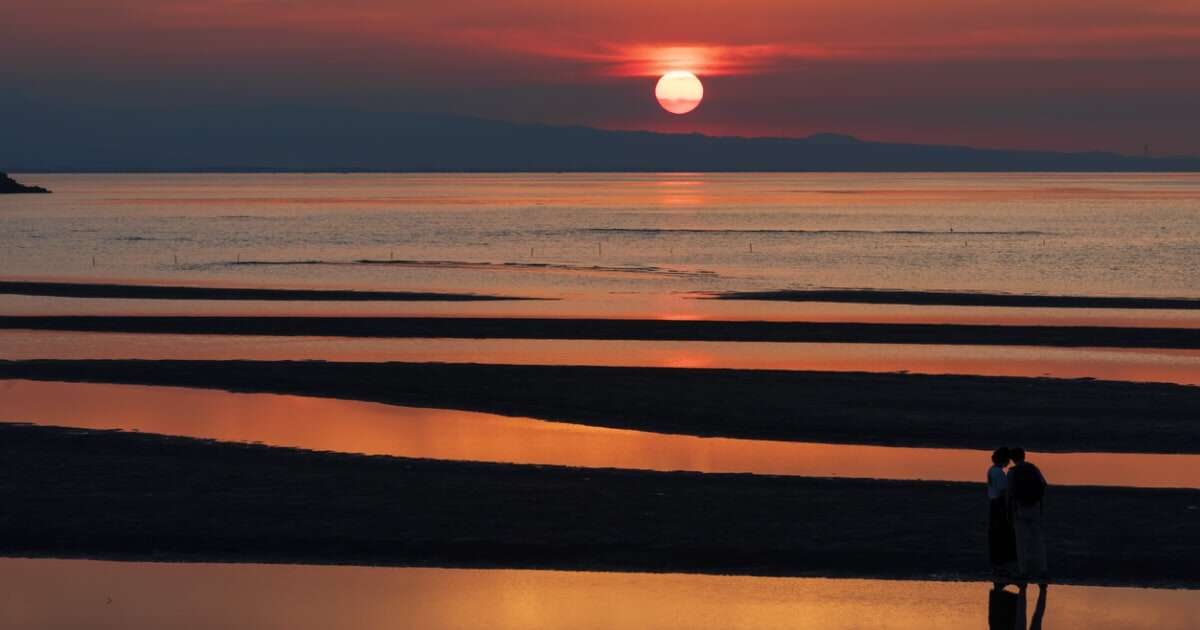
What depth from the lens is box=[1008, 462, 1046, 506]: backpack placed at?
51.7ft

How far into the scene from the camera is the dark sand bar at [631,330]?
4291 cm

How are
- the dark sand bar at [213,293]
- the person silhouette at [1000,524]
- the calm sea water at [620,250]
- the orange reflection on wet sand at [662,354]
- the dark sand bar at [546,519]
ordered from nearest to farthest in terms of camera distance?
the person silhouette at [1000,524], the dark sand bar at [546,519], the orange reflection on wet sand at [662,354], the dark sand bar at [213,293], the calm sea water at [620,250]

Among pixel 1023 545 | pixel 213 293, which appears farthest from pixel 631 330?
pixel 1023 545

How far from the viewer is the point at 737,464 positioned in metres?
23.8

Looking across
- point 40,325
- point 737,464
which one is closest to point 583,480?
point 737,464

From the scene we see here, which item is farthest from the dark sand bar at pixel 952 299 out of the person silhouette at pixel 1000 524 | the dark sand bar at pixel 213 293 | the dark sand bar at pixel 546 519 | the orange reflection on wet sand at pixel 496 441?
the person silhouette at pixel 1000 524

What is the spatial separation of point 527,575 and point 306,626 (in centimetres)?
296

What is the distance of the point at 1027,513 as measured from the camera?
15.8 m

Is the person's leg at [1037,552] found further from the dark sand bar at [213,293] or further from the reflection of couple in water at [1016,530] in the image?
the dark sand bar at [213,293]

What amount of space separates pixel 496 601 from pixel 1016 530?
5.44 meters

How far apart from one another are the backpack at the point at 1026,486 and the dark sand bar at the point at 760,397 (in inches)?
373

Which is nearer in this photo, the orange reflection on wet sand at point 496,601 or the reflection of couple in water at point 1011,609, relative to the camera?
the reflection of couple in water at point 1011,609

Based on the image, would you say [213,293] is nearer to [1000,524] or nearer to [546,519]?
[546,519]

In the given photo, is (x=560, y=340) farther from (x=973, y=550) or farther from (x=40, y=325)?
(x=973, y=550)
